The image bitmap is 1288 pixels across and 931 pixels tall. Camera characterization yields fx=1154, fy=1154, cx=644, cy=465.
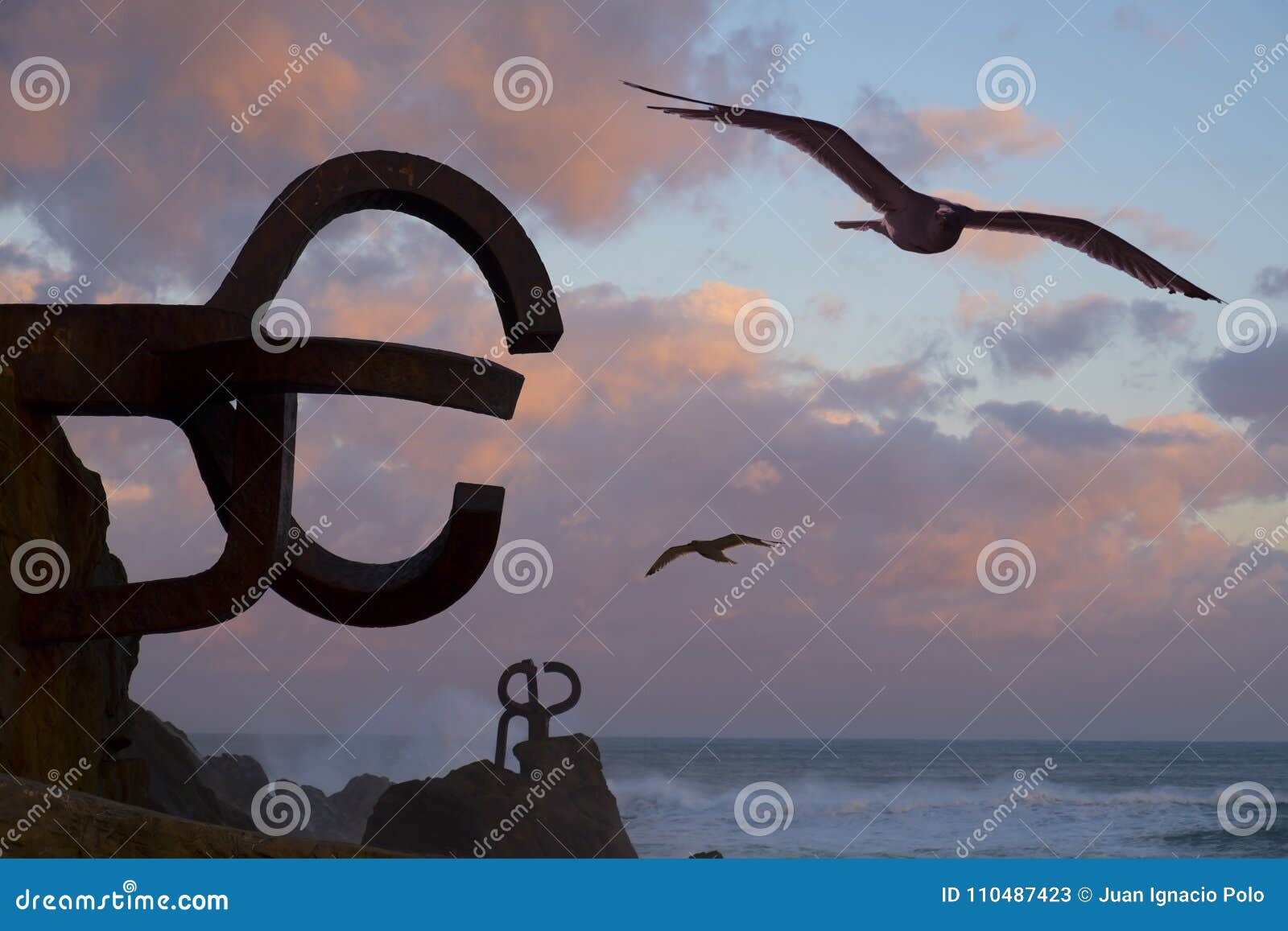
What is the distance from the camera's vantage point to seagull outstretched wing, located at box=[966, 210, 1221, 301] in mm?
7824

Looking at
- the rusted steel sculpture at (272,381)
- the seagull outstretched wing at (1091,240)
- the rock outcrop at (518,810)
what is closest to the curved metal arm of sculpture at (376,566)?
the rusted steel sculpture at (272,381)

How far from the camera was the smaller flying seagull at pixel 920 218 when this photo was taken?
24.9ft

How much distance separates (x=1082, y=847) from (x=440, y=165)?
30.3 metres

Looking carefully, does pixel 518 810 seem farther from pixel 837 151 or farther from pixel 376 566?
pixel 837 151

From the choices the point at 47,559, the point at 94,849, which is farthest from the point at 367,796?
the point at 94,849

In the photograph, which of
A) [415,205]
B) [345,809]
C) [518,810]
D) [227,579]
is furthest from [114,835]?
[345,809]

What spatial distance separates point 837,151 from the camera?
25.1 feet

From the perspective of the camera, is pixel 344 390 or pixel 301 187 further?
pixel 301 187

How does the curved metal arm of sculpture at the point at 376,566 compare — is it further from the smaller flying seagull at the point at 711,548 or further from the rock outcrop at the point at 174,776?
the rock outcrop at the point at 174,776

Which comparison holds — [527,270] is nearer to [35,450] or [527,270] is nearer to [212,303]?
[212,303]

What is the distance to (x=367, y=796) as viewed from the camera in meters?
20.0

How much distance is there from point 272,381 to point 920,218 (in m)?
4.34

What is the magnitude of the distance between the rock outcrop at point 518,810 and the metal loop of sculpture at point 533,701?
308 mm

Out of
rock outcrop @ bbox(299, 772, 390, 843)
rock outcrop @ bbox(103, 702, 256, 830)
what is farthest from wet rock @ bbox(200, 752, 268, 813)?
rock outcrop @ bbox(103, 702, 256, 830)
